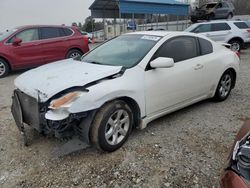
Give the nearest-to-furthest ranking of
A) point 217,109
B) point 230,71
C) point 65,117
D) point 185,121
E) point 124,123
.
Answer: point 65,117, point 124,123, point 185,121, point 217,109, point 230,71

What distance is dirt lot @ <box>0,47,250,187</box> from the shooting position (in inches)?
104

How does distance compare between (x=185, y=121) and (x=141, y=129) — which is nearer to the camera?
(x=141, y=129)

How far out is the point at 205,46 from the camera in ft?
14.7

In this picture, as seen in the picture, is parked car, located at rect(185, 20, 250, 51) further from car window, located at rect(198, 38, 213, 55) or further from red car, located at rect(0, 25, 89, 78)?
car window, located at rect(198, 38, 213, 55)

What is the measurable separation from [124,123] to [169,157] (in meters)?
0.73

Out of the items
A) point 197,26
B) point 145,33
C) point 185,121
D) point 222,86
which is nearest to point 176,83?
point 185,121

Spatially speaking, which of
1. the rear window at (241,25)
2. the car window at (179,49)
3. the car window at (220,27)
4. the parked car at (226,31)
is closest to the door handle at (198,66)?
the car window at (179,49)

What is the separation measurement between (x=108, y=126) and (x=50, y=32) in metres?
6.78

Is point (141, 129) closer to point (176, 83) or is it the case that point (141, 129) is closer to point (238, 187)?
point (176, 83)

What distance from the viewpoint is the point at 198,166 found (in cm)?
286

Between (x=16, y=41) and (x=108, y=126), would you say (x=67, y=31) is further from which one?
(x=108, y=126)

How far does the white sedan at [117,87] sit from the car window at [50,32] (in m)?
5.07

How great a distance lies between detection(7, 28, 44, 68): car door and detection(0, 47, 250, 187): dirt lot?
457 centimetres

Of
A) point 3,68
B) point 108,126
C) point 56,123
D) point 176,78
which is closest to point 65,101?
point 56,123
